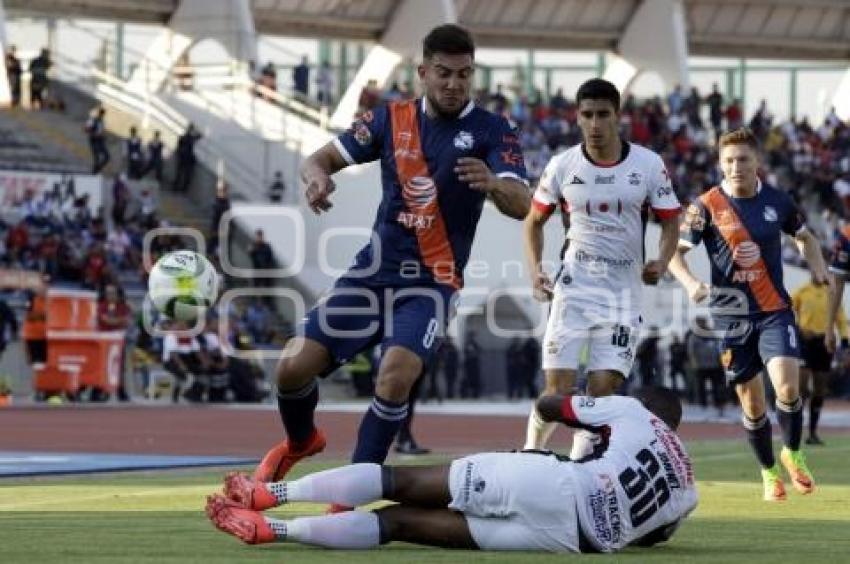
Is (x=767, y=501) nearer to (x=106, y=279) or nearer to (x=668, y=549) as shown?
(x=668, y=549)

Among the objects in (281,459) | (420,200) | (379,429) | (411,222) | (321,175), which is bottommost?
(281,459)

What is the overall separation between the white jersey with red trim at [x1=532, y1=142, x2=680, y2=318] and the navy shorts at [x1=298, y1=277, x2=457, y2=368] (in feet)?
7.73

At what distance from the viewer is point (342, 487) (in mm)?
9945

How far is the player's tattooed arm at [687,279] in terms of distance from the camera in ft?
49.2

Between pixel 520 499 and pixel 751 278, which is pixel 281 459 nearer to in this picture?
pixel 520 499

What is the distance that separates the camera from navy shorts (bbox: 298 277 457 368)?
38.1 ft

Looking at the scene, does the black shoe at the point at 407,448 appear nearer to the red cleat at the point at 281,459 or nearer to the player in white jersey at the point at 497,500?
the red cleat at the point at 281,459

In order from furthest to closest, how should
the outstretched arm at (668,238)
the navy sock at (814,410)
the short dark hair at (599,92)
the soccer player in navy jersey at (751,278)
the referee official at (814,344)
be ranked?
1. the navy sock at (814,410)
2. the referee official at (814,344)
3. the soccer player in navy jersey at (751,278)
4. the outstretched arm at (668,238)
5. the short dark hair at (599,92)

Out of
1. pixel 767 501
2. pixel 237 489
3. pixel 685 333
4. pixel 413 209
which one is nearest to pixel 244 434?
pixel 767 501

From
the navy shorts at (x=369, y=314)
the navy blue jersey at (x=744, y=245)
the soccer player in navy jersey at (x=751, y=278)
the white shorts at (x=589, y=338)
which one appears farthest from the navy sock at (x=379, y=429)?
the navy blue jersey at (x=744, y=245)

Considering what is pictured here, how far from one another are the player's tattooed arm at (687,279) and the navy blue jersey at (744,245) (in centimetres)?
25

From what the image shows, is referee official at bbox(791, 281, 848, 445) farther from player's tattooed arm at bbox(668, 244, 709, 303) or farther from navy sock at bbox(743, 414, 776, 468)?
player's tattooed arm at bbox(668, 244, 709, 303)

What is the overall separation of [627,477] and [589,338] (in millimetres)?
4188

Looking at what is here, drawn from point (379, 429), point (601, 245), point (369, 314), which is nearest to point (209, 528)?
point (379, 429)
